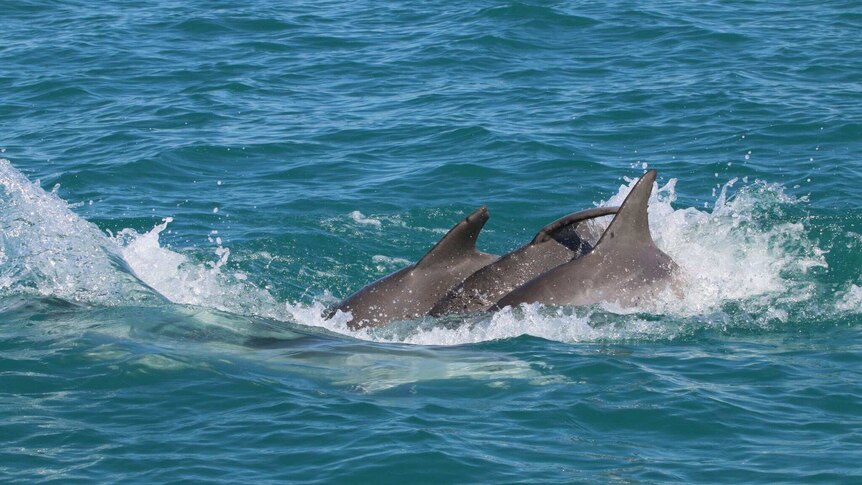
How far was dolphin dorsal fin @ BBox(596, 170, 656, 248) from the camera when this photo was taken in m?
12.4

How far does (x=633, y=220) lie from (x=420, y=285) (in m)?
2.25

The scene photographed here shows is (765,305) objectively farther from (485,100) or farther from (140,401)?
Result: (485,100)

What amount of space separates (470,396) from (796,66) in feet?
49.1

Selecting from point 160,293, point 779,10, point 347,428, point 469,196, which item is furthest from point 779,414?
point 779,10

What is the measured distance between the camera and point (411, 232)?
16.9m

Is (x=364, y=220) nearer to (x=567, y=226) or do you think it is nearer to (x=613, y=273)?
(x=567, y=226)

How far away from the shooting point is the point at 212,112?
A: 22.5m

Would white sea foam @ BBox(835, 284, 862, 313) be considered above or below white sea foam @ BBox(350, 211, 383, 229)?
above

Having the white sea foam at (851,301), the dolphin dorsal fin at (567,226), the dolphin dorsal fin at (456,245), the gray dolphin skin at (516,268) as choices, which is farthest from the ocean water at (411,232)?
the dolphin dorsal fin at (567,226)

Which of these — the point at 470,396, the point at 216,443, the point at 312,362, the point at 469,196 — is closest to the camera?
the point at 216,443

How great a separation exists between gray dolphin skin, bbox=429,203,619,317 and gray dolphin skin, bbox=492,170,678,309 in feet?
1.04

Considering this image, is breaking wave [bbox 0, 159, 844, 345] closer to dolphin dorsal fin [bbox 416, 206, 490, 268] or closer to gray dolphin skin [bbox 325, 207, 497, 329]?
gray dolphin skin [bbox 325, 207, 497, 329]

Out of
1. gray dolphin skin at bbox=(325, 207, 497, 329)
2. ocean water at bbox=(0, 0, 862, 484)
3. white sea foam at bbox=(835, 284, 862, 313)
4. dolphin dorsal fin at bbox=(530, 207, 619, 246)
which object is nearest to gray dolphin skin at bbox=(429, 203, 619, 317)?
dolphin dorsal fin at bbox=(530, 207, 619, 246)

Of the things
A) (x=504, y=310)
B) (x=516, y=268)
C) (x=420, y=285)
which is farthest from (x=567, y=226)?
(x=420, y=285)
